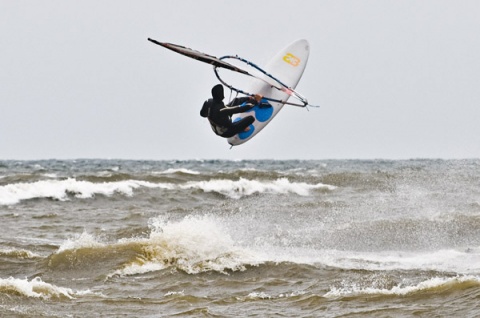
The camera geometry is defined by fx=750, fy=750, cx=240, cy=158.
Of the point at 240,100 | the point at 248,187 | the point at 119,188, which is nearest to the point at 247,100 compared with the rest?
the point at 240,100

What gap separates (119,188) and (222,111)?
1562 cm

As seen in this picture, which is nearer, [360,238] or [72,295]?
[72,295]

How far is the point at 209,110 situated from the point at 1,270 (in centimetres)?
396

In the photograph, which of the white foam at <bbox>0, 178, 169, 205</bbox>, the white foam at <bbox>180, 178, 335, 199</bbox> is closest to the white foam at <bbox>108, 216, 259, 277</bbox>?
the white foam at <bbox>0, 178, 169, 205</bbox>

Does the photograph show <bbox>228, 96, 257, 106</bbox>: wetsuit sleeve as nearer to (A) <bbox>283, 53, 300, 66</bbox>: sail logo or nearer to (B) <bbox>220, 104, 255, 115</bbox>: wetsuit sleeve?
(B) <bbox>220, 104, 255, 115</bbox>: wetsuit sleeve

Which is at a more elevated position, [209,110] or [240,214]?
[209,110]

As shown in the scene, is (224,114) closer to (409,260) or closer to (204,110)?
(204,110)

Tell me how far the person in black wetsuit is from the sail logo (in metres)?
2.29

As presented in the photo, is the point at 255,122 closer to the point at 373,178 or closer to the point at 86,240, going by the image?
the point at 86,240

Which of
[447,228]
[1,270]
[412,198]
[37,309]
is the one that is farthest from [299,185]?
[37,309]

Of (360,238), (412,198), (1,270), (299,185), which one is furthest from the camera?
(299,185)

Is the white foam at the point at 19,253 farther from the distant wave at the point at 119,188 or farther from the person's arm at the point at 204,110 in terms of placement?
the distant wave at the point at 119,188

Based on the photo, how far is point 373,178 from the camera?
3306 centimetres

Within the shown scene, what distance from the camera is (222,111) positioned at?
11617 mm
